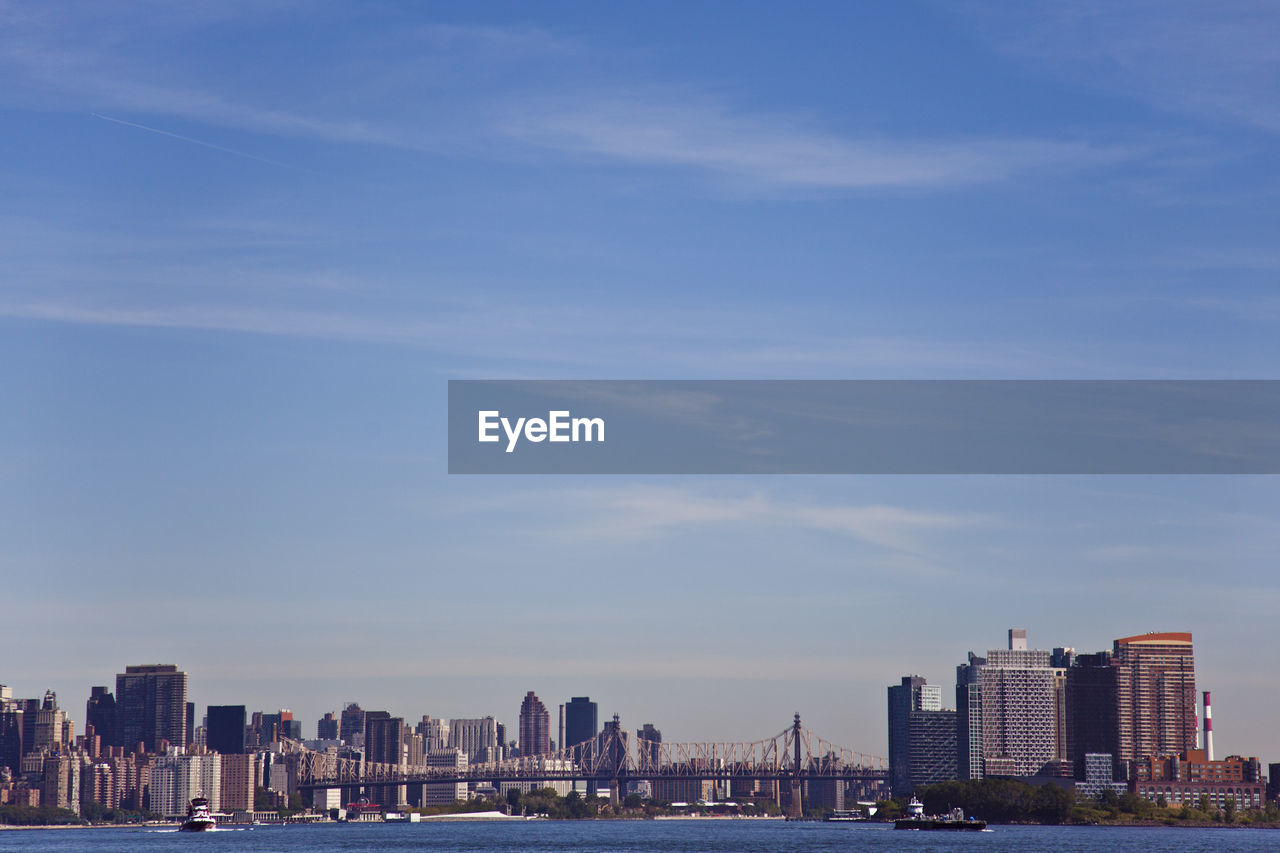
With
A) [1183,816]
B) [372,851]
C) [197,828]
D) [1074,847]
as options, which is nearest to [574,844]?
[372,851]

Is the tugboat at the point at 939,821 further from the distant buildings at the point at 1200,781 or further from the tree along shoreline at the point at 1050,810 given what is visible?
the distant buildings at the point at 1200,781

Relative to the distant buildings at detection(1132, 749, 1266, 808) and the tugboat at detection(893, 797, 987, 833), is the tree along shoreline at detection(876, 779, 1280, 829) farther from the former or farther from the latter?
the distant buildings at detection(1132, 749, 1266, 808)

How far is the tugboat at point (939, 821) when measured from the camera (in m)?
142

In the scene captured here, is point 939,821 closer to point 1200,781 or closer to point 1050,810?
point 1050,810

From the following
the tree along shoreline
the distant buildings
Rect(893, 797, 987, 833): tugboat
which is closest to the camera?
Rect(893, 797, 987, 833): tugboat

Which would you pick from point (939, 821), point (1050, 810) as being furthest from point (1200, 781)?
point (939, 821)

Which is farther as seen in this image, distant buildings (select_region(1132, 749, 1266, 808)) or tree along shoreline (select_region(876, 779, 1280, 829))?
distant buildings (select_region(1132, 749, 1266, 808))

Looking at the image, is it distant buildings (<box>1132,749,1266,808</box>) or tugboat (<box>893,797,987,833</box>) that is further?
distant buildings (<box>1132,749,1266,808</box>)

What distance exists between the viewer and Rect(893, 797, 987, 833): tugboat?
141500 mm

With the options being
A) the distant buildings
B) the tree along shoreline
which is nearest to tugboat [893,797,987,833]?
the tree along shoreline

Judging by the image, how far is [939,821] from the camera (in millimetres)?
143375

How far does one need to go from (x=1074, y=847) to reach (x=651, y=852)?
2866cm

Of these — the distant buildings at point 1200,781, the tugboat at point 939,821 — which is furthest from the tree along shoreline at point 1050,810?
the distant buildings at point 1200,781

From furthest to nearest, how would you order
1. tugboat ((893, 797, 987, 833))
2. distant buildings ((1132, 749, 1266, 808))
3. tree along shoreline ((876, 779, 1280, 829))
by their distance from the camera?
distant buildings ((1132, 749, 1266, 808)) → tree along shoreline ((876, 779, 1280, 829)) → tugboat ((893, 797, 987, 833))
